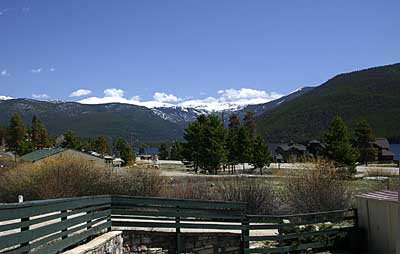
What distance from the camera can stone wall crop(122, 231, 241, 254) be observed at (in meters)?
14.3

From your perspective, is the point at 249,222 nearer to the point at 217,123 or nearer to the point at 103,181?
the point at 103,181

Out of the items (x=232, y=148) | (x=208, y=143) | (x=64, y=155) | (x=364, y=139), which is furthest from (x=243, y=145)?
(x=64, y=155)

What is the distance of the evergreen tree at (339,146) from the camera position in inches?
2221

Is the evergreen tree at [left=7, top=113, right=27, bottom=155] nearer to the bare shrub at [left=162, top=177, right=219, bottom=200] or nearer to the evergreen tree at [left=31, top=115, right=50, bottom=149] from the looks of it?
the evergreen tree at [left=31, top=115, right=50, bottom=149]

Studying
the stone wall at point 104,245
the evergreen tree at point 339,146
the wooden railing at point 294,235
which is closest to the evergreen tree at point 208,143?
the evergreen tree at point 339,146

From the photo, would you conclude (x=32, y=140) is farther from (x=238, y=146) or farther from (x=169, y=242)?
(x=169, y=242)

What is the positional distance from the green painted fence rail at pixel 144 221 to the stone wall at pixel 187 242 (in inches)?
7.1

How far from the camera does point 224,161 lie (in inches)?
2776

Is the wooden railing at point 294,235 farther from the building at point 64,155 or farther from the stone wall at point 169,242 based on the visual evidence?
the building at point 64,155

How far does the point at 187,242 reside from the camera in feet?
48.5

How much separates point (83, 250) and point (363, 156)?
77699 mm

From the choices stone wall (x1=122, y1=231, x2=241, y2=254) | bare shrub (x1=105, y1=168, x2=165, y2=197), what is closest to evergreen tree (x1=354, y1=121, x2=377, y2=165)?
bare shrub (x1=105, y1=168, x2=165, y2=197)

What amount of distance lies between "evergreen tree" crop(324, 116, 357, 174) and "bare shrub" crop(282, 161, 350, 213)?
88.7 ft

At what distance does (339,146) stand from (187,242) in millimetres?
45118
